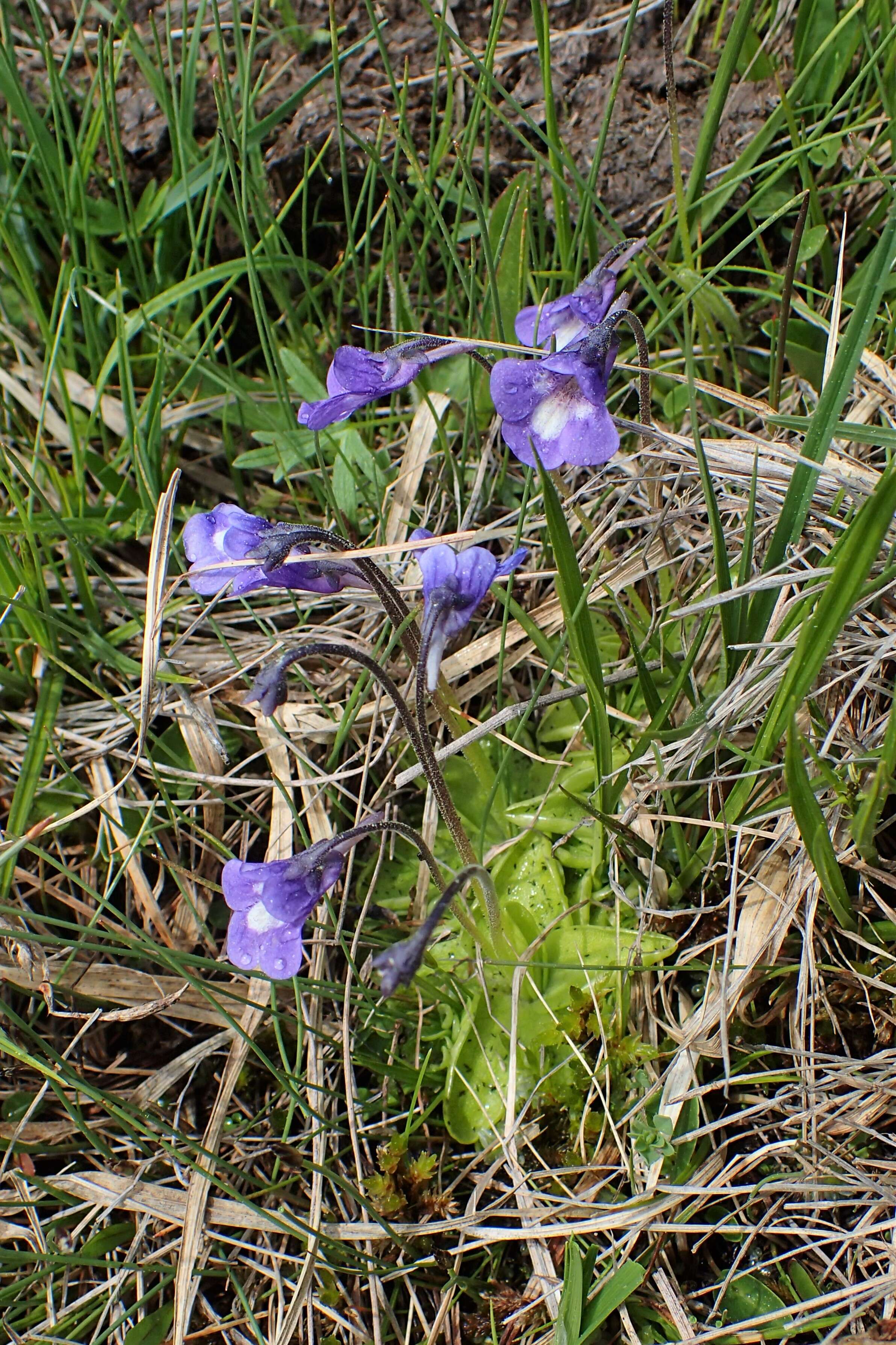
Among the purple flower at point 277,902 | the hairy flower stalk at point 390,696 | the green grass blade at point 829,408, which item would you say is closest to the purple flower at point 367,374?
the hairy flower stalk at point 390,696

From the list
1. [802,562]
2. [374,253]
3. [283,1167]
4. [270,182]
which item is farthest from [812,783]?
[270,182]

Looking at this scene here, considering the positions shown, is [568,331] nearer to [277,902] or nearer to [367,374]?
[367,374]

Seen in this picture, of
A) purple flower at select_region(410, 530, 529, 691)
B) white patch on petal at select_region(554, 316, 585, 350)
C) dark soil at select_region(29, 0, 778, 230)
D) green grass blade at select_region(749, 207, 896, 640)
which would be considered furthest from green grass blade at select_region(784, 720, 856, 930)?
dark soil at select_region(29, 0, 778, 230)

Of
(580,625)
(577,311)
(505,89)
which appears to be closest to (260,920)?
(580,625)

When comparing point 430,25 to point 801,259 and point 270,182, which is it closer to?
point 270,182

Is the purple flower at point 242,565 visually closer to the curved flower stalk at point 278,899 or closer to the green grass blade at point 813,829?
the curved flower stalk at point 278,899
